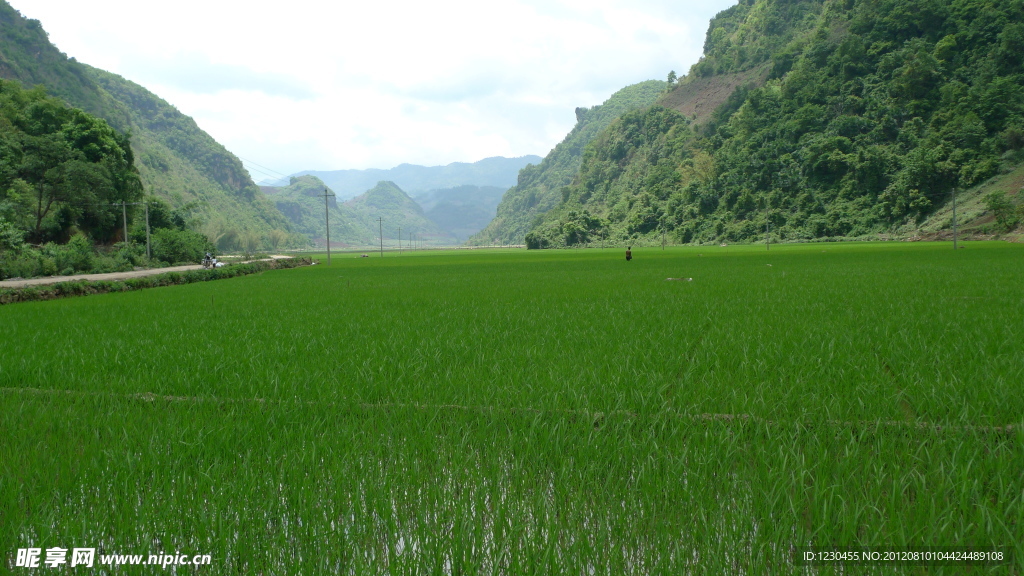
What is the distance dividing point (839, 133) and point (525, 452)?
97.9 m

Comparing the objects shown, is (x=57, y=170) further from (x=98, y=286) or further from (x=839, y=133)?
(x=839, y=133)

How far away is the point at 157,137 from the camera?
143m

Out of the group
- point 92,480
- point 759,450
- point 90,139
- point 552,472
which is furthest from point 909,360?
point 90,139

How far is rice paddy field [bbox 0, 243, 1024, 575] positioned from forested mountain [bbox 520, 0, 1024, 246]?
61.8 metres

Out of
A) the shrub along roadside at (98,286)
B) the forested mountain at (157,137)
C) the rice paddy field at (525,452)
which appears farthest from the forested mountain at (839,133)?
the forested mountain at (157,137)

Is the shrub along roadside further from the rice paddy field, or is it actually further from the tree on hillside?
the tree on hillside

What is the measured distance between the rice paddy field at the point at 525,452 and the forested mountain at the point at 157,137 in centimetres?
7429

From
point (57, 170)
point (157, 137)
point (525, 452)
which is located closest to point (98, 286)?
point (525, 452)

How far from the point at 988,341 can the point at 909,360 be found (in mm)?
1530

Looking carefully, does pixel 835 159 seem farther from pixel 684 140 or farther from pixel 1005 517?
pixel 1005 517

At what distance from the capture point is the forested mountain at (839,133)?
70812 mm

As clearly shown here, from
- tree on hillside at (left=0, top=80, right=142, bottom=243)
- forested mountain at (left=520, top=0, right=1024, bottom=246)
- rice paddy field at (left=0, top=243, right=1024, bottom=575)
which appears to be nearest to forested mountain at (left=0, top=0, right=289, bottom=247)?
tree on hillside at (left=0, top=80, right=142, bottom=243)

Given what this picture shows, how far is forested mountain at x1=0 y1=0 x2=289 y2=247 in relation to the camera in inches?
3580

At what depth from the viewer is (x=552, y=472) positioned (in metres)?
2.97
